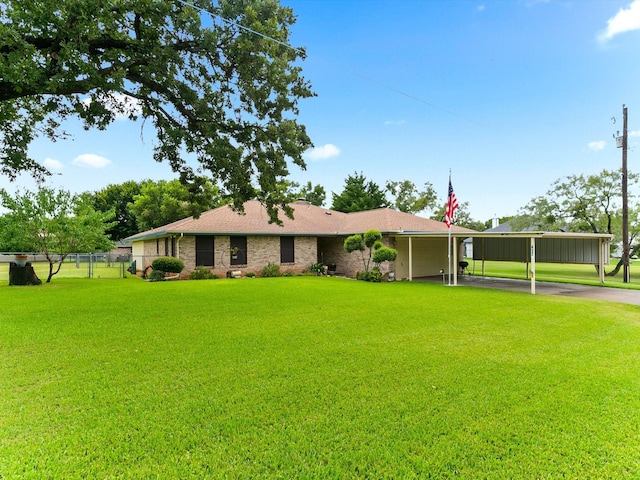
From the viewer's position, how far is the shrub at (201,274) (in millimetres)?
16078

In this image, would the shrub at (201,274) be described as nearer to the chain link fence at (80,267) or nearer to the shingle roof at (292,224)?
the shingle roof at (292,224)

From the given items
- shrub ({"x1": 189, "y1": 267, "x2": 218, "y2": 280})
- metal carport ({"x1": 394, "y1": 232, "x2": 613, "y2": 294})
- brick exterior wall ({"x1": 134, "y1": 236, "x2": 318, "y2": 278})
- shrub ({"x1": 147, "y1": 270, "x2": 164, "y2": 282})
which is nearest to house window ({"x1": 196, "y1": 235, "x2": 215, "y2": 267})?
brick exterior wall ({"x1": 134, "y1": 236, "x2": 318, "y2": 278})

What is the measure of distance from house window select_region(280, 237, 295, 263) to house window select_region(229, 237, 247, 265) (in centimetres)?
208

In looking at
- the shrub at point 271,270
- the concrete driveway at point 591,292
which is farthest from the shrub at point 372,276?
the concrete driveway at point 591,292

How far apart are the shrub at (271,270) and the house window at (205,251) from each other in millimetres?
2615

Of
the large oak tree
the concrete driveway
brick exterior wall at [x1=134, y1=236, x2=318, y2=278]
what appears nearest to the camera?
the large oak tree

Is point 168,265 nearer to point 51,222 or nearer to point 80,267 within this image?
point 51,222

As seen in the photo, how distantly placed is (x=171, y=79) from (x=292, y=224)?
1184cm

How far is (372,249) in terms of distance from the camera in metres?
17.0

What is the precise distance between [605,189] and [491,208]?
3178 centimetres

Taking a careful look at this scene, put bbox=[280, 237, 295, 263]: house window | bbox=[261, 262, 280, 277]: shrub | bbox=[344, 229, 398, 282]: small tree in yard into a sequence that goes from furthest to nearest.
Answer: bbox=[280, 237, 295, 263]: house window → bbox=[261, 262, 280, 277]: shrub → bbox=[344, 229, 398, 282]: small tree in yard

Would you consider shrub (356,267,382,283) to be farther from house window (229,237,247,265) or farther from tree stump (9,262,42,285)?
tree stump (9,262,42,285)

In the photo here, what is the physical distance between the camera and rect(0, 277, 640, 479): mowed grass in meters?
2.65

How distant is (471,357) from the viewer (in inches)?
201
